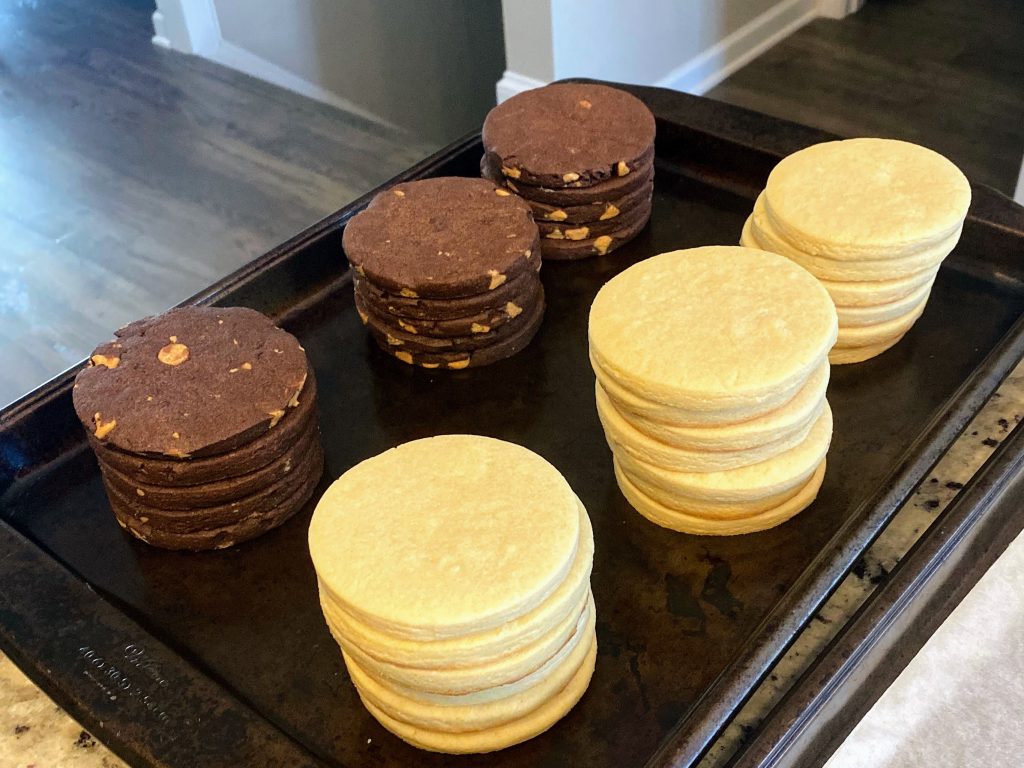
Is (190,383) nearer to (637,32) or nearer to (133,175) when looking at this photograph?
(637,32)

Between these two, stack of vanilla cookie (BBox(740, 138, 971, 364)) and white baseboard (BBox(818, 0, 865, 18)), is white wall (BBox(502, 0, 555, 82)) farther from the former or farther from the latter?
white baseboard (BBox(818, 0, 865, 18))

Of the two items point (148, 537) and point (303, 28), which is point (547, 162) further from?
point (303, 28)

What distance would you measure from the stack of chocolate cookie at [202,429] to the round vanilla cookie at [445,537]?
8.3 inches

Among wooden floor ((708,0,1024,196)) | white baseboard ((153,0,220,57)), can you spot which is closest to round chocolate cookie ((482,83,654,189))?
wooden floor ((708,0,1024,196))

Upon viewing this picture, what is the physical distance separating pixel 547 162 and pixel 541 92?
0.25 metres

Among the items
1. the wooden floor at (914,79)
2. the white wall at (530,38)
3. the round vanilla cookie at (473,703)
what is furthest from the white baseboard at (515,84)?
the round vanilla cookie at (473,703)

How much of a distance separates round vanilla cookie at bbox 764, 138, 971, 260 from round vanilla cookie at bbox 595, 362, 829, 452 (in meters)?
0.29

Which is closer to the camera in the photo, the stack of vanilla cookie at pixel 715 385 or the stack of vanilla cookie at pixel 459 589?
the stack of vanilla cookie at pixel 459 589

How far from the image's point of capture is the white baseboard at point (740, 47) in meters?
3.06

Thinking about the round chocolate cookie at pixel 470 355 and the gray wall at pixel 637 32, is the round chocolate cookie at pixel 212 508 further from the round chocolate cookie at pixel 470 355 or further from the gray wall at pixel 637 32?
the gray wall at pixel 637 32

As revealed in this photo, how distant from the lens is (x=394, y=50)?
3.27 m

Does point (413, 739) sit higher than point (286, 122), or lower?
higher

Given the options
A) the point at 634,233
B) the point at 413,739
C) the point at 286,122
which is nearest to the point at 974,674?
the point at 413,739

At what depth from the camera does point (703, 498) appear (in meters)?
1.23
